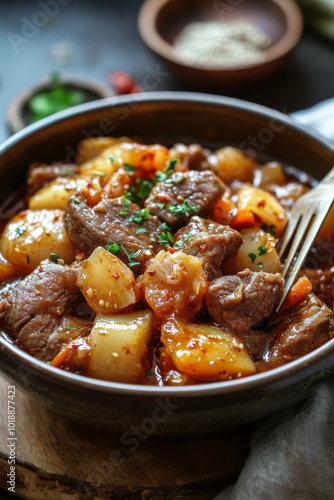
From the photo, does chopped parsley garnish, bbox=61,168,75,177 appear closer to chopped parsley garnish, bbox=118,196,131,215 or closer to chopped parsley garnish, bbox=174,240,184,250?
chopped parsley garnish, bbox=118,196,131,215

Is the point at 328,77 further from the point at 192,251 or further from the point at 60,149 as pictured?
the point at 192,251

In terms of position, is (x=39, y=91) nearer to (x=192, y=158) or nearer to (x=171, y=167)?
(x=192, y=158)

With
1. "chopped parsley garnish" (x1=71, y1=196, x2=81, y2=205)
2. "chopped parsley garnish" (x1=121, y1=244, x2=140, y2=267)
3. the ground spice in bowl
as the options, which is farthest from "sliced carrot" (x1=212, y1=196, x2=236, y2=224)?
the ground spice in bowl

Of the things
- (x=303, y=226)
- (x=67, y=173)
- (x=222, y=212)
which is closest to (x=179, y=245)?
(x=222, y=212)

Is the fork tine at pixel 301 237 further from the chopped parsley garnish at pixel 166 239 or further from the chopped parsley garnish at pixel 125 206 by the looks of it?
the chopped parsley garnish at pixel 125 206

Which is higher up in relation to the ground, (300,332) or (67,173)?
(67,173)

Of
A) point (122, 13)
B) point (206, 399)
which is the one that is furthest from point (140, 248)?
point (122, 13)
